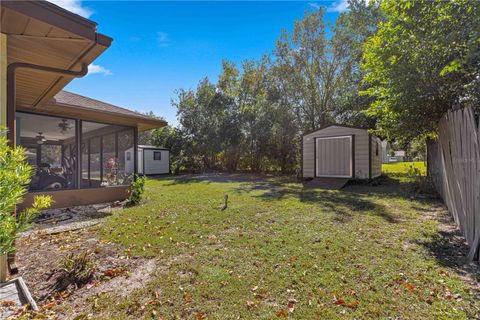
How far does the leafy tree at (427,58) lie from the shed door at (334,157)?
452 centimetres

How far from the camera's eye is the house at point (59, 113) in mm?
2561

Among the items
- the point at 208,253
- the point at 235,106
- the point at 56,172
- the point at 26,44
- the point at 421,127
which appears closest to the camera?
the point at 26,44

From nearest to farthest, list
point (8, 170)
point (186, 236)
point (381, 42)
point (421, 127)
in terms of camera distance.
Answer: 1. point (8, 170)
2. point (186, 236)
3. point (381, 42)
4. point (421, 127)

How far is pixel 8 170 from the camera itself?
159 cm

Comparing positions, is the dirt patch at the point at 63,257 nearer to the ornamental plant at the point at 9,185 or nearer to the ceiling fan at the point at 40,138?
the ornamental plant at the point at 9,185

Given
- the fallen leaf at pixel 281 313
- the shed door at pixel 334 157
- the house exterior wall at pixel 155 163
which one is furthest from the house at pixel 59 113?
the house exterior wall at pixel 155 163

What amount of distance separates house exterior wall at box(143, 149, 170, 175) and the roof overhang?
1466cm

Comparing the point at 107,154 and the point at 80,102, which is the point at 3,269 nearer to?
the point at 80,102

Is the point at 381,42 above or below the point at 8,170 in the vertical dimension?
above

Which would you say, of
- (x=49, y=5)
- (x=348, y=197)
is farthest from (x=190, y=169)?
(x=49, y=5)

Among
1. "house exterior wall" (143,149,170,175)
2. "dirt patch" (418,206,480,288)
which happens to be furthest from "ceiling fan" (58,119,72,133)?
"house exterior wall" (143,149,170,175)

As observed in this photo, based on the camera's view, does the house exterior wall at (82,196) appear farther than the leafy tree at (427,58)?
Yes

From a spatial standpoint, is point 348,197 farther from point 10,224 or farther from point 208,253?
point 10,224

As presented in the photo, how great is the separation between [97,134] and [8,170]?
664cm
